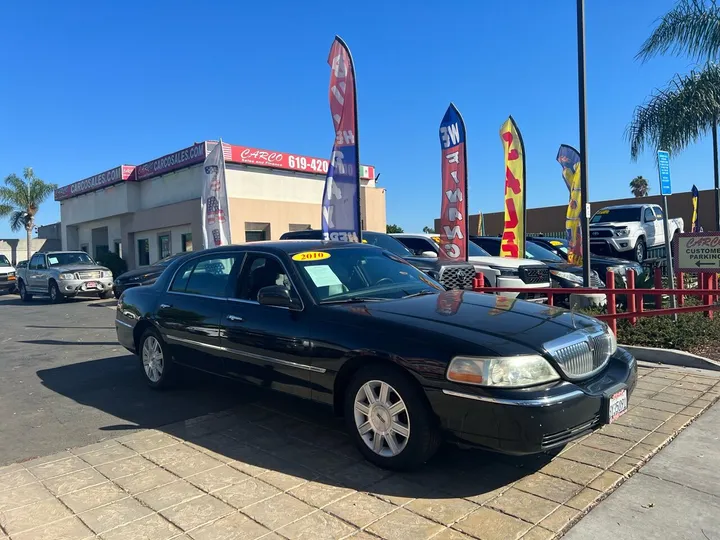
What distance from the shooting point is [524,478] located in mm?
3613

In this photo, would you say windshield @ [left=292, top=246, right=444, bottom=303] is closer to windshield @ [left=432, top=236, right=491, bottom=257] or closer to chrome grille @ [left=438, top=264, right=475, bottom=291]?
chrome grille @ [left=438, top=264, right=475, bottom=291]

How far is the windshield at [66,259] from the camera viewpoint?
18.8 meters

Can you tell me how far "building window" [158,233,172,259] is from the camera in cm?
2514

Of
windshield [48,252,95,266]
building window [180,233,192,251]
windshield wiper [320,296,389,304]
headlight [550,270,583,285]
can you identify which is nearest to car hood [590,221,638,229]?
headlight [550,270,583,285]

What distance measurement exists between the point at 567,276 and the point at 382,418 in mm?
8066

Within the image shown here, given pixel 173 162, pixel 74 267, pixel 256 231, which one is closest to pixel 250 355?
pixel 74 267

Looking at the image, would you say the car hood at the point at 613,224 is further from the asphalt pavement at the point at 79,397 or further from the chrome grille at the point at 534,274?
the asphalt pavement at the point at 79,397

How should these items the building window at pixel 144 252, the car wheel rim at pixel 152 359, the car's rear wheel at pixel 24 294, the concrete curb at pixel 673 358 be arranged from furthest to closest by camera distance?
the building window at pixel 144 252 → the car's rear wheel at pixel 24 294 → the concrete curb at pixel 673 358 → the car wheel rim at pixel 152 359

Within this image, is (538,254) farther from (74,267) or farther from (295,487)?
(74,267)

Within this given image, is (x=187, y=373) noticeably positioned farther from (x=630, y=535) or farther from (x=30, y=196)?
(x=30, y=196)

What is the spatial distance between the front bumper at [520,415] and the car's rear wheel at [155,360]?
134 inches

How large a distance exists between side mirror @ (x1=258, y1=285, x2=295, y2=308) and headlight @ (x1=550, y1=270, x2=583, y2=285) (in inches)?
303

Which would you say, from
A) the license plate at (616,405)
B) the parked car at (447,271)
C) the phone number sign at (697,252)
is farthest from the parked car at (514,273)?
the license plate at (616,405)

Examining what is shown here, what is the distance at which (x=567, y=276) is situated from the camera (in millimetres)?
10758
